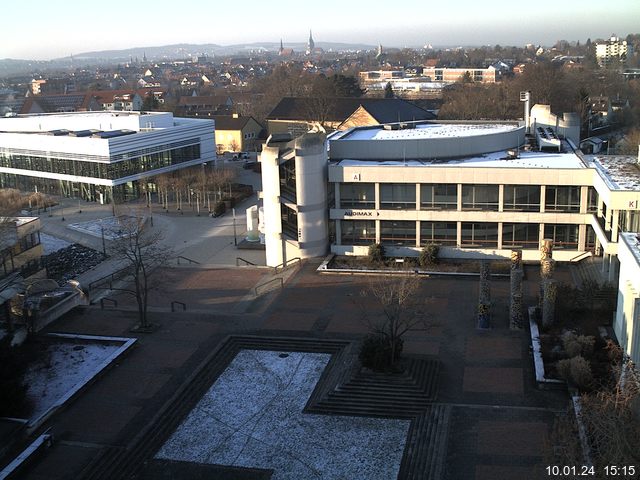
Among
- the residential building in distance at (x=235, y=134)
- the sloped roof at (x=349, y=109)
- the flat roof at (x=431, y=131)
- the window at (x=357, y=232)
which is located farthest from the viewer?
the residential building in distance at (x=235, y=134)

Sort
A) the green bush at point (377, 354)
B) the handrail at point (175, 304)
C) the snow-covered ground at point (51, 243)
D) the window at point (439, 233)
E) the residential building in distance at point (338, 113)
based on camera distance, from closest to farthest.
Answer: the green bush at point (377, 354) < the handrail at point (175, 304) < the window at point (439, 233) < the snow-covered ground at point (51, 243) < the residential building in distance at point (338, 113)

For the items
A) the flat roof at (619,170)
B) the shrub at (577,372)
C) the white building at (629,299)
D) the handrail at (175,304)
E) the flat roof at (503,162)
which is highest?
the flat roof at (503,162)

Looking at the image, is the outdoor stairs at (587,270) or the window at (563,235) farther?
the window at (563,235)

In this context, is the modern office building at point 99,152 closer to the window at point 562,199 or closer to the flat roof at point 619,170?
the window at point 562,199

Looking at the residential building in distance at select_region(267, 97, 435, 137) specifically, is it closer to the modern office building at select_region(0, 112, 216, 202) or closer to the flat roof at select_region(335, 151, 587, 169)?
the modern office building at select_region(0, 112, 216, 202)

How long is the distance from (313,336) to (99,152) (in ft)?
119

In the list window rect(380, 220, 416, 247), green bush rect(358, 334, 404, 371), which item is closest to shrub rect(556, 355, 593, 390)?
green bush rect(358, 334, 404, 371)

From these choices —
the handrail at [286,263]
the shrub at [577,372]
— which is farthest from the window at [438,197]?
the shrub at [577,372]

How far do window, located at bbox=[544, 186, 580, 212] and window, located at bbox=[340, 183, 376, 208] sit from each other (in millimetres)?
9033

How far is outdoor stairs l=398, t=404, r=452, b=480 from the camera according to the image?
19.0 meters

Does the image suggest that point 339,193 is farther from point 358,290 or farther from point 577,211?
point 577,211

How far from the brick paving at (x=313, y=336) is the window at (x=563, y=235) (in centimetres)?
241

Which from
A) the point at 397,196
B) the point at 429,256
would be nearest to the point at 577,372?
the point at 429,256

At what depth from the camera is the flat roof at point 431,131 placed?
42.5m
